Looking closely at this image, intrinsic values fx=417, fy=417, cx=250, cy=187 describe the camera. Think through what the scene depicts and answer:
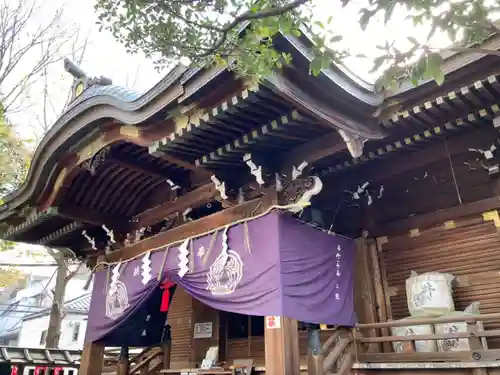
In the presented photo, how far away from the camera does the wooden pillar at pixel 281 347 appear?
3.95 m

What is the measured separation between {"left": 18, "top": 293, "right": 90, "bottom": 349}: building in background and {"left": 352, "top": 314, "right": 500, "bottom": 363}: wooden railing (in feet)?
78.9

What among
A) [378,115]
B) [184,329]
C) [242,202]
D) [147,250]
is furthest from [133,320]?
[378,115]

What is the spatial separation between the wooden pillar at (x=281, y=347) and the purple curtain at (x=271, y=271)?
0.35 feet

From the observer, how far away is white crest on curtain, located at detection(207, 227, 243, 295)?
4.62 metres

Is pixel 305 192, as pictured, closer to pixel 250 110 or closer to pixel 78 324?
pixel 250 110

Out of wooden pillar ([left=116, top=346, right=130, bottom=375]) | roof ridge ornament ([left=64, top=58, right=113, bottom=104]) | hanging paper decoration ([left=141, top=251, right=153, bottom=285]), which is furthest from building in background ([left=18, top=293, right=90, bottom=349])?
hanging paper decoration ([left=141, top=251, right=153, bottom=285])

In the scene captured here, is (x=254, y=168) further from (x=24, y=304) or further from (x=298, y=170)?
(x=24, y=304)

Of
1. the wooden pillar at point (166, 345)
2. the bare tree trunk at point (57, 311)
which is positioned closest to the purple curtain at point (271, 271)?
the wooden pillar at point (166, 345)

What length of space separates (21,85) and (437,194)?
422 inches

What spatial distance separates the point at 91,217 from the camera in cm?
692

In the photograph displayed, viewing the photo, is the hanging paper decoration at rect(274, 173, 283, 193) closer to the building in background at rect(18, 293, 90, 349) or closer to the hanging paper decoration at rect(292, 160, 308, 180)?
the hanging paper decoration at rect(292, 160, 308, 180)

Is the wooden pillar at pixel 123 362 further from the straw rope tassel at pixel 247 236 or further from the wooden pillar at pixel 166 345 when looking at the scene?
the straw rope tassel at pixel 247 236

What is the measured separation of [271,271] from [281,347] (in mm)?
734

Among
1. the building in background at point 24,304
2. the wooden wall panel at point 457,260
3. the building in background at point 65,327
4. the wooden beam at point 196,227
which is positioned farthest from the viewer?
the building in background at point 24,304
